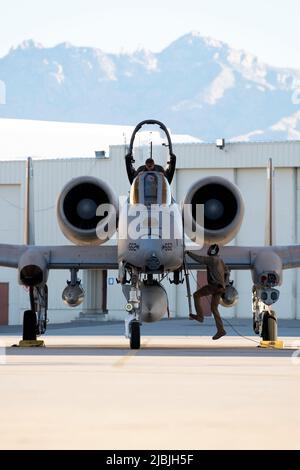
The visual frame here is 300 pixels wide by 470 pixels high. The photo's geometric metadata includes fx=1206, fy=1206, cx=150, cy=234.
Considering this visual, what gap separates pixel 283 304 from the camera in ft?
159

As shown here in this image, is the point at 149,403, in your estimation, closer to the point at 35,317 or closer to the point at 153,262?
the point at 153,262

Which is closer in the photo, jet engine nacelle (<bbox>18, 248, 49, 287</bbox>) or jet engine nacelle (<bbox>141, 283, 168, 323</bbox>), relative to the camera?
jet engine nacelle (<bbox>141, 283, 168, 323</bbox>)

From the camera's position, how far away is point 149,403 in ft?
32.0

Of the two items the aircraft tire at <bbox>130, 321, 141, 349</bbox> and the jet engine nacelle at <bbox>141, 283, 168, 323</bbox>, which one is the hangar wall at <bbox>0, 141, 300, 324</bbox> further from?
the aircraft tire at <bbox>130, 321, 141, 349</bbox>

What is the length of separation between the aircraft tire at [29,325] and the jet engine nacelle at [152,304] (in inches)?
112

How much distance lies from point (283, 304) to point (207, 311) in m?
4.48

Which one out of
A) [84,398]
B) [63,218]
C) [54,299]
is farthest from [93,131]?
[84,398]

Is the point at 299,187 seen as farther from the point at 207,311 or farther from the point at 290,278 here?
the point at 207,311

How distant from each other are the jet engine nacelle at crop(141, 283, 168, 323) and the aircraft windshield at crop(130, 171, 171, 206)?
144 cm

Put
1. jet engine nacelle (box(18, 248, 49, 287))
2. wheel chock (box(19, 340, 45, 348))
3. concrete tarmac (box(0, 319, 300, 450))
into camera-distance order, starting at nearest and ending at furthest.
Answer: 1. concrete tarmac (box(0, 319, 300, 450))
2. jet engine nacelle (box(18, 248, 49, 287))
3. wheel chock (box(19, 340, 45, 348))

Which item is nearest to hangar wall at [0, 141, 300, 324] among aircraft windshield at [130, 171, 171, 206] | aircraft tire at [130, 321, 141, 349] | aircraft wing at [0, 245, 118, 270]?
aircraft wing at [0, 245, 118, 270]

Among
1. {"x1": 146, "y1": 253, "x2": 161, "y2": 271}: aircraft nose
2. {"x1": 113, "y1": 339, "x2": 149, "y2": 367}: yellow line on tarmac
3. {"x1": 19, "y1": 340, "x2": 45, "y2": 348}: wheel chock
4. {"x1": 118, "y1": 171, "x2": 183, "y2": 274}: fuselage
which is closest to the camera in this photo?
{"x1": 113, "y1": 339, "x2": 149, "y2": 367}: yellow line on tarmac

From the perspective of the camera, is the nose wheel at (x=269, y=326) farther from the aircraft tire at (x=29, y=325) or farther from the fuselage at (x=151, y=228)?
the aircraft tire at (x=29, y=325)

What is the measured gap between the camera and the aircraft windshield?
65.0ft
